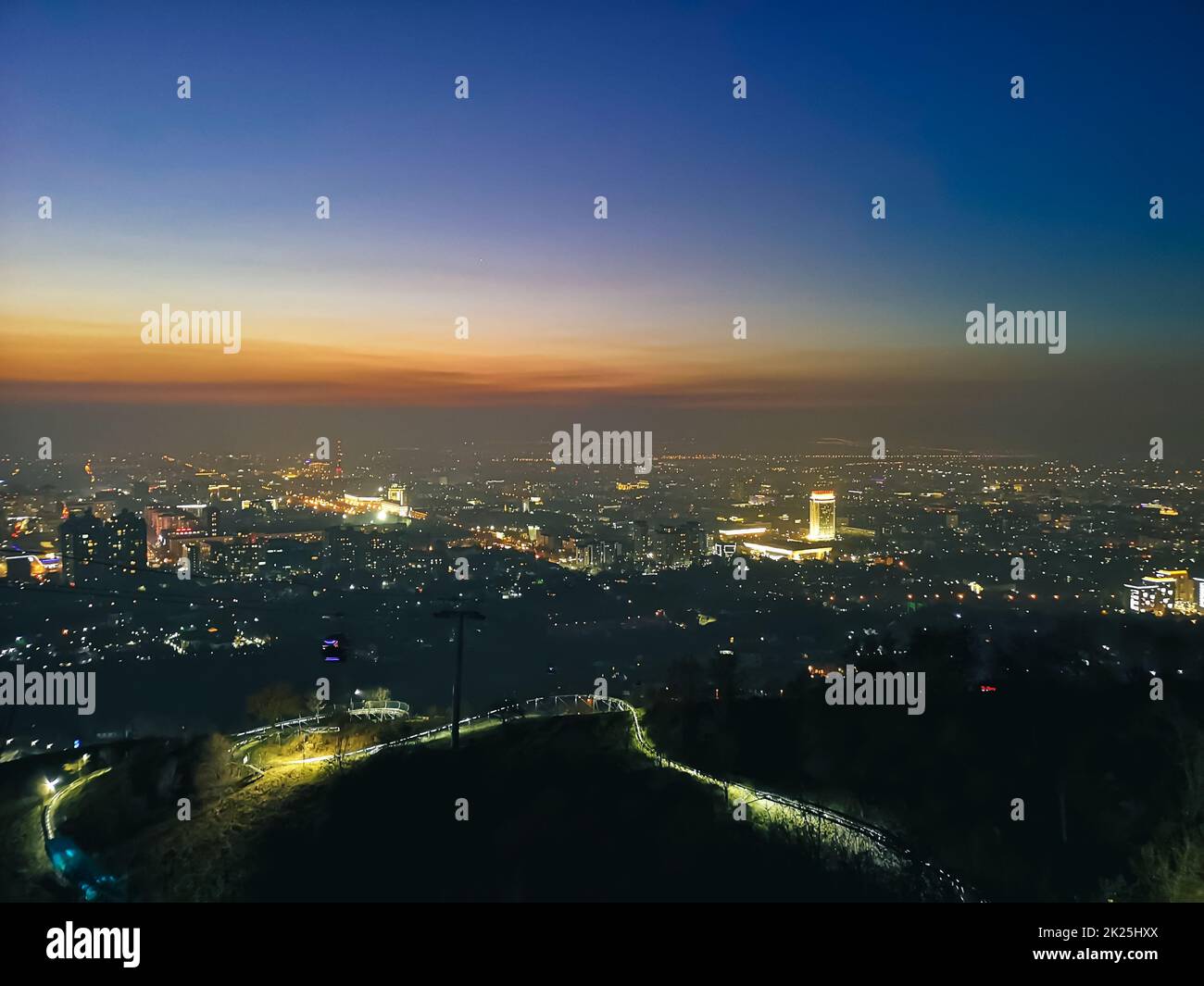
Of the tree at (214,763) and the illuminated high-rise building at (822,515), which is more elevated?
the illuminated high-rise building at (822,515)

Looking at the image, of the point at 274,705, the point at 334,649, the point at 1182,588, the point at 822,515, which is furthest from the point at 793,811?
the point at 822,515

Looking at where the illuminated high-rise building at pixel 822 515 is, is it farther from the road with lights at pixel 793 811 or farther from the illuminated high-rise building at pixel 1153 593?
the road with lights at pixel 793 811

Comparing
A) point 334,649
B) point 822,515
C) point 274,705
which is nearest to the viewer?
point 334,649

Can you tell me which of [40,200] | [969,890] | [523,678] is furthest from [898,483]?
[40,200]

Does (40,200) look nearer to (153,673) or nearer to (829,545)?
(153,673)

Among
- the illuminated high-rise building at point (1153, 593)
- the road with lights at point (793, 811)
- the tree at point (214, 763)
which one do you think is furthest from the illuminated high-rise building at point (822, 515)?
the tree at point (214, 763)

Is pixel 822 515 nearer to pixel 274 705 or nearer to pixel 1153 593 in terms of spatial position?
pixel 1153 593

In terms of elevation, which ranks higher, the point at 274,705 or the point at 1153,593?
the point at 1153,593

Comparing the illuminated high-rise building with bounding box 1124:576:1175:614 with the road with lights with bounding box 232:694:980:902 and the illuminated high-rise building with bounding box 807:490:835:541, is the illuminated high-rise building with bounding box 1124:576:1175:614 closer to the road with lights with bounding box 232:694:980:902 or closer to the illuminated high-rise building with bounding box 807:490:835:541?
the illuminated high-rise building with bounding box 807:490:835:541

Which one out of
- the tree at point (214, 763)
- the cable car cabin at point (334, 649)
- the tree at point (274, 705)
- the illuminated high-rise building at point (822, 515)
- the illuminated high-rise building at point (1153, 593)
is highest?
the illuminated high-rise building at point (822, 515)
